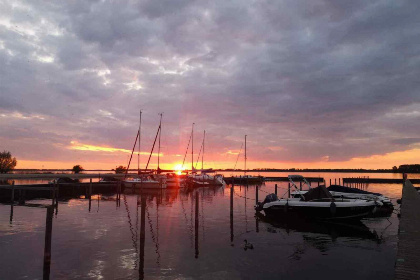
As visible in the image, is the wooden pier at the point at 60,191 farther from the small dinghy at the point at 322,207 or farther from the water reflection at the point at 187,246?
the small dinghy at the point at 322,207

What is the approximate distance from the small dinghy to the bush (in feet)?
279

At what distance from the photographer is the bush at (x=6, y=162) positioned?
85812mm

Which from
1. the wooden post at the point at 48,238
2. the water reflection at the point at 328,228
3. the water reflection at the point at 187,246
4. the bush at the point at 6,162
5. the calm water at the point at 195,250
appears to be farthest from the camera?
the bush at the point at 6,162

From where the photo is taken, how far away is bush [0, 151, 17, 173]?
3378 inches

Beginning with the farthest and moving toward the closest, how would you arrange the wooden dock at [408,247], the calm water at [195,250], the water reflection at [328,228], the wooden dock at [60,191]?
the wooden dock at [60,191] → the water reflection at [328,228] → the calm water at [195,250] → the wooden dock at [408,247]

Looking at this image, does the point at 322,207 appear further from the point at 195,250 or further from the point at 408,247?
the point at 408,247

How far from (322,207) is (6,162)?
300 feet

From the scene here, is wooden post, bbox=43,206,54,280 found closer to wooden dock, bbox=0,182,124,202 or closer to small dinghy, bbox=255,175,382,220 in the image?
small dinghy, bbox=255,175,382,220

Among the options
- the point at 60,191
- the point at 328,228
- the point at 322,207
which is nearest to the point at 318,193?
the point at 322,207

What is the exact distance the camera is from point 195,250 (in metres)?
17.1

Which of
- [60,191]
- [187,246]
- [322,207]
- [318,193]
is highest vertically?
[318,193]

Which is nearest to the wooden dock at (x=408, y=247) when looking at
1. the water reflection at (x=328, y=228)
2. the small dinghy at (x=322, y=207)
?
the water reflection at (x=328, y=228)

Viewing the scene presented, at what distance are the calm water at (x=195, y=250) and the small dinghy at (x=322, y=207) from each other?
4.12 ft

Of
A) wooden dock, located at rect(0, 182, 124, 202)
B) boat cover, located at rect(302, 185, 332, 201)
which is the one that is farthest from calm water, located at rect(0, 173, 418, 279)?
wooden dock, located at rect(0, 182, 124, 202)
